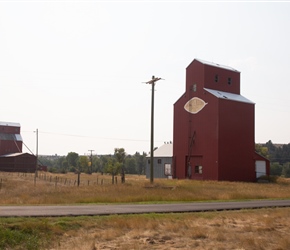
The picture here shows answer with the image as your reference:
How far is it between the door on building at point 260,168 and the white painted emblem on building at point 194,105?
10.6 m

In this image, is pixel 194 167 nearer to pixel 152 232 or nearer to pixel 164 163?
pixel 164 163

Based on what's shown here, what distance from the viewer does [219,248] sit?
436 inches

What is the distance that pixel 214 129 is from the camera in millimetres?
49594

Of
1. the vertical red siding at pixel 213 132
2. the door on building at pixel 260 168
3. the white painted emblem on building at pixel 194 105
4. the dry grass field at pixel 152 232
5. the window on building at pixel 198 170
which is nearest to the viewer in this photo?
the dry grass field at pixel 152 232

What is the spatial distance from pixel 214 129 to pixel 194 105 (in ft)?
16.8

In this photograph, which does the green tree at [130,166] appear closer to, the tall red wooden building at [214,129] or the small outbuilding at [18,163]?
the small outbuilding at [18,163]

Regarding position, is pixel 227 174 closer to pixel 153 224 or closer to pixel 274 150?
pixel 153 224

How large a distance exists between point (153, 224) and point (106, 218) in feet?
6.03

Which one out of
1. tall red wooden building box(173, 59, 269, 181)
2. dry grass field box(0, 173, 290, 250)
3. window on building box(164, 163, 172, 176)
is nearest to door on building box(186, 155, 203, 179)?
tall red wooden building box(173, 59, 269, 181)

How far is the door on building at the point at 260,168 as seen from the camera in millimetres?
52969

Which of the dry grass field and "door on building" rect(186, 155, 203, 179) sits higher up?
"door on building" rect(186, 155, 203, 179)

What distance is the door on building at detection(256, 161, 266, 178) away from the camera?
53.0 metres

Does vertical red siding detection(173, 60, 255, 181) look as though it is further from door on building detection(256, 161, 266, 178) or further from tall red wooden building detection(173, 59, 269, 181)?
door on building detection(256, 161, 266, 178)

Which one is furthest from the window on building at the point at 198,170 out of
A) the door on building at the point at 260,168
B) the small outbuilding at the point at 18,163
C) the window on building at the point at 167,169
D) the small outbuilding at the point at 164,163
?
the small outbuilding at the point at 18,163
